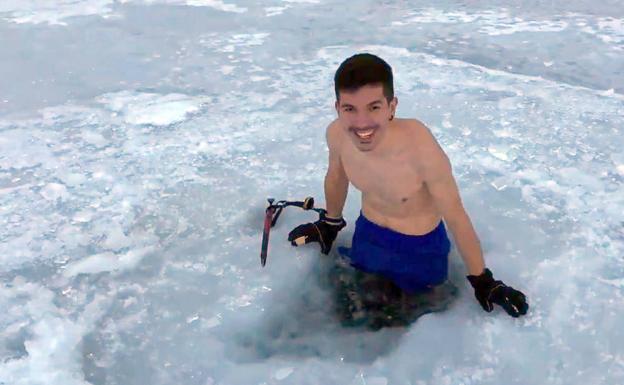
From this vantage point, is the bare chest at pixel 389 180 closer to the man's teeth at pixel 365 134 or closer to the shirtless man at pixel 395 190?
the shirtless man at pixel 395 190

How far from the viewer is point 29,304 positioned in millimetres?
1848

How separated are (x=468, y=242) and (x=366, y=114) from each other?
0.47 m

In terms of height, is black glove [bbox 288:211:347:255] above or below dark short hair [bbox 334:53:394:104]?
below

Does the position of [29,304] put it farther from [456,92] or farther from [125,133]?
[456,92]

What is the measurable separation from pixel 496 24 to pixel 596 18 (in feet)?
2.37

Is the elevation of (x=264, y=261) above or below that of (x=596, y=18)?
below

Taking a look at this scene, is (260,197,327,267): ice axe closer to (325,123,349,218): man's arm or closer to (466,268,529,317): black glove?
(325,123,349,218): man's arm

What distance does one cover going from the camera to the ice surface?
1631 mm

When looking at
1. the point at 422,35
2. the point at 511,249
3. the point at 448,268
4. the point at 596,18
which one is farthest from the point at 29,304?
the point at 596,18

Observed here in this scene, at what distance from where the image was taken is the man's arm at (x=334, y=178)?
6.01ft

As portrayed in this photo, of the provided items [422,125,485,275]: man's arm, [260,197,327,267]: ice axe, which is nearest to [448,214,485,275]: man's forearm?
[422,125,485,275]: man's arm

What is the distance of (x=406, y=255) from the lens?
1.80 meters

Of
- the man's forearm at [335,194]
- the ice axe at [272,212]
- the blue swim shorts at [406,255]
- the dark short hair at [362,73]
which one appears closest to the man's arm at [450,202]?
the blue swim shorts at [406,255]

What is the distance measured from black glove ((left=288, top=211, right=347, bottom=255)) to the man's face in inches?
19.8
